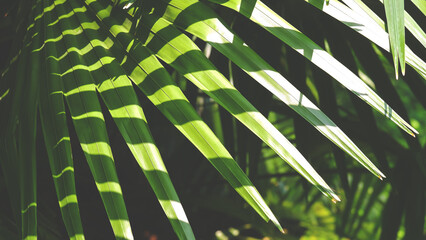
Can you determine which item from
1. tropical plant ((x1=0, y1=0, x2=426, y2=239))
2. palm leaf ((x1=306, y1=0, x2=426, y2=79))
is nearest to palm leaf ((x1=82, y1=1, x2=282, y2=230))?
tropical plant ((x1=0, y1=0, x2=426, y2=239))

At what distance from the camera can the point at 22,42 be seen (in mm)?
481

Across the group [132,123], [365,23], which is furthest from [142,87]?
[365,23]

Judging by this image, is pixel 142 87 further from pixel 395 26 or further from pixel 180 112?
pixel 395 26

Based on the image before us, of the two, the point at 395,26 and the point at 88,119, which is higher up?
the point at 395,26

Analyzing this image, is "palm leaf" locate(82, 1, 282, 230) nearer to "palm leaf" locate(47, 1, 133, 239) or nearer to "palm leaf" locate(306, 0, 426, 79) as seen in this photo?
"palm leaf" locate(47, 1, 133, 239)

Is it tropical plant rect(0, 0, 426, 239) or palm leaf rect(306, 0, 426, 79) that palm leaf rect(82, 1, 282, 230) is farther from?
palm leaf rect(306, 0, 426, 79)

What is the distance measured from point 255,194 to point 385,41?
8.0 inches

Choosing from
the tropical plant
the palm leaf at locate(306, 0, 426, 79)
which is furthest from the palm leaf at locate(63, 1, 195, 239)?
the palm leaf at locate(306, 0, 426, 79)

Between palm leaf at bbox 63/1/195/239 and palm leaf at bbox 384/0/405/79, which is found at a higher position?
palm leaf at bbox 384/0/405/79

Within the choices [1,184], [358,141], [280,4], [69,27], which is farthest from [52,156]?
[358,141]

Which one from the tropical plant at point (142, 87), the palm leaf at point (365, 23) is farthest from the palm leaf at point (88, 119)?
the palm leaf at point (365, 23)

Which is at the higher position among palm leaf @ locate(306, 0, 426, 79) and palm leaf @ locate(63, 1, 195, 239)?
palm leaf @ locate(306, 0, 426, 79)

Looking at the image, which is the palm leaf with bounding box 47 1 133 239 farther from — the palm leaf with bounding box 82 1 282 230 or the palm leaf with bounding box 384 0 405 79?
the palm leaf with bounding box 384 0 405 79

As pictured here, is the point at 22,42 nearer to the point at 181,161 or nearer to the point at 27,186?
the point at 27,186
